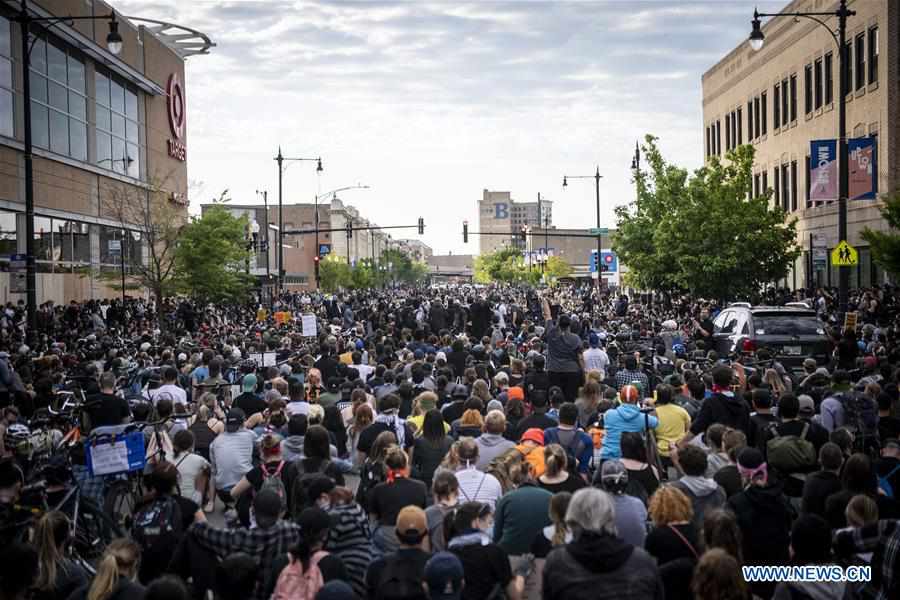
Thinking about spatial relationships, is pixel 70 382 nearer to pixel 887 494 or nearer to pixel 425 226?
pixel 887 494

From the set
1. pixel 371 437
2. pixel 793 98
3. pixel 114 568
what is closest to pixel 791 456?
pixel 371 437

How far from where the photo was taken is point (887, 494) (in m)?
7.89

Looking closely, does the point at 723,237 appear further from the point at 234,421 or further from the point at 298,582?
the point at 298,582

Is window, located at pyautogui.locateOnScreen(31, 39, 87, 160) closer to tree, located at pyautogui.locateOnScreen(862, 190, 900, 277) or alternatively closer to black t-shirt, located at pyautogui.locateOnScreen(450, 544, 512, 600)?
tree, located at pyautogui.locateOnScreen(862, 190, 900, 277)

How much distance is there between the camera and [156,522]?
7129 millimetres

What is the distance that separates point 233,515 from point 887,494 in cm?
626

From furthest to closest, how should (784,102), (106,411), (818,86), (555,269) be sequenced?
(555,269)
(784,102)
(818,86)
(106,411)

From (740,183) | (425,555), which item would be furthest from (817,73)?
(425,555)

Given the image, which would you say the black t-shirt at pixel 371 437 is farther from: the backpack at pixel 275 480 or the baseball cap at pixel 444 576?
the baseball cap at pixel 444 576

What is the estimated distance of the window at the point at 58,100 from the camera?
39.8 metres

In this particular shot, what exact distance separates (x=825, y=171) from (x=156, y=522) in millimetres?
23589

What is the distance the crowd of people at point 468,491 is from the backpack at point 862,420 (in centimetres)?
2

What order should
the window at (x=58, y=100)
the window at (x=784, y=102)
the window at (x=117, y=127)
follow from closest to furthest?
the window at (x=58, y=100) < the window at (x=784, y=102) < the window at (x=117, y=127)

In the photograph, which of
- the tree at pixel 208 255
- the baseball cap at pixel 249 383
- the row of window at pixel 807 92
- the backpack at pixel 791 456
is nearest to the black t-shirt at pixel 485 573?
the backpack at pixel 791 456
